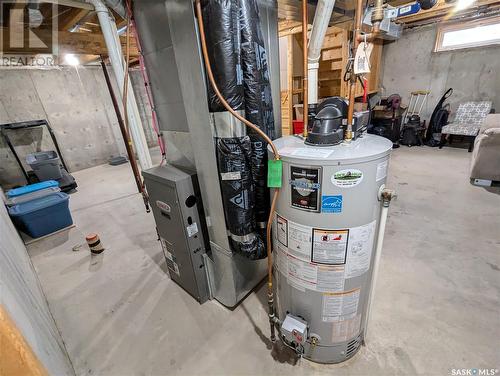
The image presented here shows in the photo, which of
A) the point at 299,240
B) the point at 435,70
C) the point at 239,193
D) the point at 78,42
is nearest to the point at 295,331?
the point at 299,240

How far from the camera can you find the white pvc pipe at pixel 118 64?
4.40 feet

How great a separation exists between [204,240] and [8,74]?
19.7ft

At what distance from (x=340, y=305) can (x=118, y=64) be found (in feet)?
6.17

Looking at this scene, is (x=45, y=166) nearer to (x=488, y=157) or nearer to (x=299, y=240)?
(x=299, y=240)

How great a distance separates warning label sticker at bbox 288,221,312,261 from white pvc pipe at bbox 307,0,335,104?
691mm

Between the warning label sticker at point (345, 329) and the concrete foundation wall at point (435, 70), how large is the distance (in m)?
5.89

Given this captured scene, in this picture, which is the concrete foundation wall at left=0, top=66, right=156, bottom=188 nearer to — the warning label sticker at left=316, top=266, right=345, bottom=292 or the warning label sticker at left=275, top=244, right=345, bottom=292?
the warning label sticker at left=275, top=244, right=345, bottom=292

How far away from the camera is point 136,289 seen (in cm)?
192

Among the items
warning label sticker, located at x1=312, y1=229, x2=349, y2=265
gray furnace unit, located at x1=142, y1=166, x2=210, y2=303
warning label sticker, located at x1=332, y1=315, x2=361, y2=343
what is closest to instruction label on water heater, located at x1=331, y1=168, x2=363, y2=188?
warning label sticker, located at x1=312, y1=229, x2=349, y2=265

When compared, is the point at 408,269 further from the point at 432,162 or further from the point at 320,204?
the point at 432,162

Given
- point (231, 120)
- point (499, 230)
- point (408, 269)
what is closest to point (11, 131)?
point (231, 120)

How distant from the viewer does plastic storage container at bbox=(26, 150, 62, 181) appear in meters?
3.98

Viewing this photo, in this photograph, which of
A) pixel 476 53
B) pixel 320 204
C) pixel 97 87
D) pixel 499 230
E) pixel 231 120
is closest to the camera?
pixel 320 204

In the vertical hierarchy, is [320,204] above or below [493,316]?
above
